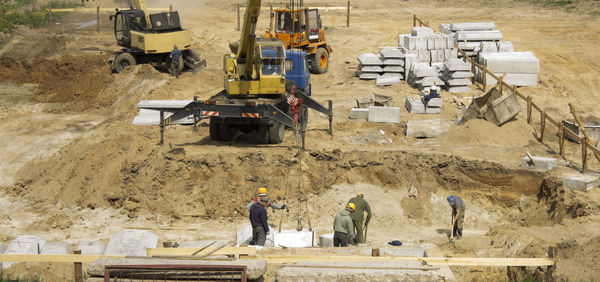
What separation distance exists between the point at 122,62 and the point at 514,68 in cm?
1472

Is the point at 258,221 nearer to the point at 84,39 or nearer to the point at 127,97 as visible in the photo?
the point at 127,97

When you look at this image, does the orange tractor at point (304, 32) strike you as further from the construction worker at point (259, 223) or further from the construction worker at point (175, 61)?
the construction worker at point (259, 223)

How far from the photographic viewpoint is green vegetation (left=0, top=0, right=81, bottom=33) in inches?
1485

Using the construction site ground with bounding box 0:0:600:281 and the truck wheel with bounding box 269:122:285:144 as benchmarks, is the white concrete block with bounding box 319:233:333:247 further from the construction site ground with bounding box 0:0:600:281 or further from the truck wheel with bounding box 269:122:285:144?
the truck wheel with bounding box 269:122:285:144

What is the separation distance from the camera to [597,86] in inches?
1056

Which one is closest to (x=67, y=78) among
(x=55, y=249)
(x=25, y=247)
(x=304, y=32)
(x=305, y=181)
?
(x=304, y=32)

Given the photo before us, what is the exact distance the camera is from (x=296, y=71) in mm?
19656

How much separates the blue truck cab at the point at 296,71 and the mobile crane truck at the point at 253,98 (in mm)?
26

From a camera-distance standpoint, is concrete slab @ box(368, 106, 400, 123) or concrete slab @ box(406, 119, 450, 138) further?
concrete slab @ box(368, 106, 400, 123)

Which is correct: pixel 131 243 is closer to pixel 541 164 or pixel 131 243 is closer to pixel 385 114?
pixel 541 164

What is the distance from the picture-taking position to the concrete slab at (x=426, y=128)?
19875 mm

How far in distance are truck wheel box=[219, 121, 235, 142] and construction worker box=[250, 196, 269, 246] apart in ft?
18.9

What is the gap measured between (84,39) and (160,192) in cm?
2113

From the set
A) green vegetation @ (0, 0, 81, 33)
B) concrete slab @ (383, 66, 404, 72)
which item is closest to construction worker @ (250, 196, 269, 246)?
concrete slab @ (383, 66, 404, 72)
